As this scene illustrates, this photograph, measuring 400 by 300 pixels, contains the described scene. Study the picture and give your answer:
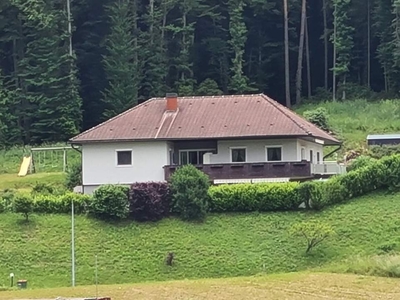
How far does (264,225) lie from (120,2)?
33.7 m

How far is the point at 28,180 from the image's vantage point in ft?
163

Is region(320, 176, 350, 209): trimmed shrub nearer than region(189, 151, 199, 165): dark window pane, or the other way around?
region(320, 176, 350, 209): trimmed shrub

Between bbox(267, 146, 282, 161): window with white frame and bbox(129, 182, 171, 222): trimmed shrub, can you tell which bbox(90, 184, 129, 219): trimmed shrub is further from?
bbox(267, 146, 282, 161): window with white frame

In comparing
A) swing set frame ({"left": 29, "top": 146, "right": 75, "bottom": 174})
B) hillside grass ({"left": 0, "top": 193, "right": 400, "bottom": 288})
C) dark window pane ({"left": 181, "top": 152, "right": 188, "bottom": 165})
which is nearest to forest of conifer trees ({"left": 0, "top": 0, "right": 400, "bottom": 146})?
swing set frame ({"left": 29, "top": 146, "right": 75, "bottom": 174})

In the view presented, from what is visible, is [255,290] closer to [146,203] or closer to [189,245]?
[189,245]

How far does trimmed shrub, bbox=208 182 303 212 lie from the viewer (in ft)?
122

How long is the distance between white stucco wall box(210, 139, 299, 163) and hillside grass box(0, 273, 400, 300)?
13603 millimetres

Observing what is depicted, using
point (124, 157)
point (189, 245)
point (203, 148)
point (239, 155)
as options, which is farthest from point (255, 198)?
point (124, 157)

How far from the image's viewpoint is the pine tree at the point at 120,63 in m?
62.3

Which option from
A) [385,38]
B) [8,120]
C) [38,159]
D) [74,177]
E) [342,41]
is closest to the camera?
[74,177]

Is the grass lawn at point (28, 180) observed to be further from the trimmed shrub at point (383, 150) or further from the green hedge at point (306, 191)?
the trimmed shrub at point (383, 150)

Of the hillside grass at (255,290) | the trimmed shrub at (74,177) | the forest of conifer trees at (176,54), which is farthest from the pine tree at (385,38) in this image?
the hillside grass at (255,290)

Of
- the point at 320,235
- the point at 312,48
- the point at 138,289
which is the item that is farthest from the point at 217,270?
the point at 312,48

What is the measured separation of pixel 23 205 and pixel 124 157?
24.0ft
